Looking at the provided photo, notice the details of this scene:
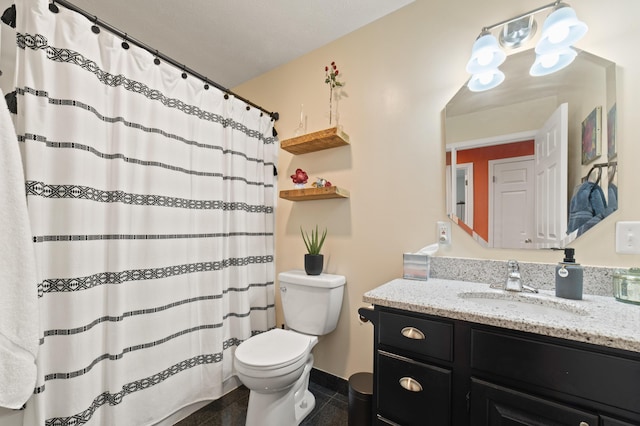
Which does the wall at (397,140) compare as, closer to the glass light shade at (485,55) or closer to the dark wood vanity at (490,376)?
the glass light shade at (485,55)

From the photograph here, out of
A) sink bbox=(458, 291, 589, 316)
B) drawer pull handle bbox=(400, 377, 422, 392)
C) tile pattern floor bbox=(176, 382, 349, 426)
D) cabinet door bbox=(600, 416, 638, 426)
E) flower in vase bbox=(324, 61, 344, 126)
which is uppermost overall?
flower in vase bbox=(324, 61, 344, 126)

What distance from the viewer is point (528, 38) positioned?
4.03 ft

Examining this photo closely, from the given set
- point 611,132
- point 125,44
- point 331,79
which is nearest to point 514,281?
point 611,132

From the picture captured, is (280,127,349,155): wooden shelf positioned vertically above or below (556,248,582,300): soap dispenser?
above

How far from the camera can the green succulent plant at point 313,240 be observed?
5.85ft

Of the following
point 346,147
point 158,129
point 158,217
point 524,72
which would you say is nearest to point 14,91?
point 158,129

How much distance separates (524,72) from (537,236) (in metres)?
0.79

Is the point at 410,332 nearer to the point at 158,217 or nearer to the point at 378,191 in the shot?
the point at 378,191

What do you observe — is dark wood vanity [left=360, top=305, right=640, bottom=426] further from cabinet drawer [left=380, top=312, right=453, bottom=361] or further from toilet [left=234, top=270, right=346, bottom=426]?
toilet [left=234, top=270, right=346, bottom=426]

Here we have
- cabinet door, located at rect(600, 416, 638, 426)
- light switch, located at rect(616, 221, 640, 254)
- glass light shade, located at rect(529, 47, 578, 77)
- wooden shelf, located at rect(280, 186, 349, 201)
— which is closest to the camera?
cabinet door, located at rect(600, 416, 638, 426)

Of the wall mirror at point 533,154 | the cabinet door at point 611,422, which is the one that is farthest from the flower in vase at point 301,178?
the cabinet door at point 611,422

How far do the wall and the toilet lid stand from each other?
0.42m

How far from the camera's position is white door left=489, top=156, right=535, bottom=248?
4.04 feet

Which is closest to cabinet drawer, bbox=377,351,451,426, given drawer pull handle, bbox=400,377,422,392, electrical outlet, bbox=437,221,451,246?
drawer pull handle, bbox=400,377,422,392
